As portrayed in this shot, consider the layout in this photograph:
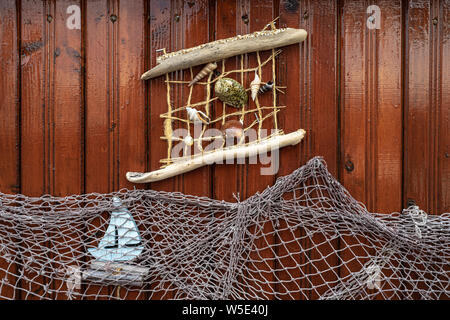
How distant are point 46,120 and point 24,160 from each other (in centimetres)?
18

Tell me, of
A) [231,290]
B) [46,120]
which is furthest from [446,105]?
[46,120]

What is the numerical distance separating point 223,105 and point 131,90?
360mm

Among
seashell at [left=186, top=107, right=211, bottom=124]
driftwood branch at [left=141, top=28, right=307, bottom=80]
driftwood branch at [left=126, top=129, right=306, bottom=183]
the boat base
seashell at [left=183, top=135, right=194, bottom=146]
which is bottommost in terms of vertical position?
the boat base

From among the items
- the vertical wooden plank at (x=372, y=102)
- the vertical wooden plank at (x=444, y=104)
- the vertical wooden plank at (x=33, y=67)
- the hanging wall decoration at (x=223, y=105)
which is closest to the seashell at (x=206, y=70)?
the hanging wall decoration at (x=223, y=105)

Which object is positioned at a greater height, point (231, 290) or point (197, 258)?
point (197, 258)

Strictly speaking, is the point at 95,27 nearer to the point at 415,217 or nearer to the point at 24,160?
the point at 24,160

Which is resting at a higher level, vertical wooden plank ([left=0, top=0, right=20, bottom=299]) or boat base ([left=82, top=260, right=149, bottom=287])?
vertical wooden plank ([left=0, top=0, right=20, bottom=299])

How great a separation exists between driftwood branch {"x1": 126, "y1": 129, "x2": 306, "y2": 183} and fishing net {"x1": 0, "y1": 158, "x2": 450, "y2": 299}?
6 centimetres

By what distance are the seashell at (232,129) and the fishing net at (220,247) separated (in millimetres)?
240

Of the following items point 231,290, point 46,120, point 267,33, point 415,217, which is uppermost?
point 267,33

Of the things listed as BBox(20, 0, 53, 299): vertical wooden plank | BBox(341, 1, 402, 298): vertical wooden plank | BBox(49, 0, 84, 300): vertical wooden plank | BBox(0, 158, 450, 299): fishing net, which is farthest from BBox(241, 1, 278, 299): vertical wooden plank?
BBox(20, 0, 53, 299): vertical wooden plank

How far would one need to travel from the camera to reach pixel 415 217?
1025 mm

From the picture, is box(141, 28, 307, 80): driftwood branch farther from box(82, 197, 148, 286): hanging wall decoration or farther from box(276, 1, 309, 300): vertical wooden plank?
box(82, 197, 148, 286): hanging wall decoration

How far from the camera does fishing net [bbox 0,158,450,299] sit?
1.03 metres
